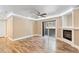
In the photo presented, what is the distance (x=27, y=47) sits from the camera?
2906mm

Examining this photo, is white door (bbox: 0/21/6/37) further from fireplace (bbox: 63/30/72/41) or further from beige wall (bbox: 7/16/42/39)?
fireplace (bbox: 63/30/72/41)

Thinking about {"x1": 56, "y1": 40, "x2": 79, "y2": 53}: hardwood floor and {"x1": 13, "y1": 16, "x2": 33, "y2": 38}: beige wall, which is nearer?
{"x1": 56, "y1": 40, "x2": 79, "y2": 53}: hardwood floor

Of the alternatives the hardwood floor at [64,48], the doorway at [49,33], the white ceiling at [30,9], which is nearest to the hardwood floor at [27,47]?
the hardwood floor at [64,48]

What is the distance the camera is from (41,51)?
287 cm

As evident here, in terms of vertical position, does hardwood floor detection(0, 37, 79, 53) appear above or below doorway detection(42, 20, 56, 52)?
below

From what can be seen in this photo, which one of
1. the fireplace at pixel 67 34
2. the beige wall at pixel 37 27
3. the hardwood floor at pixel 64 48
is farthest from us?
Answer: the beige wall at pixel 37 27

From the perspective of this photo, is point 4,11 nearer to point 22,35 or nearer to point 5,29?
point 5,29

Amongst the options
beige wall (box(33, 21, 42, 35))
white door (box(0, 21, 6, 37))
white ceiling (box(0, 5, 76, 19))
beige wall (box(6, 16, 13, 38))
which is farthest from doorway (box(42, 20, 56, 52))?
white door (box(0, 21, 6, 37))

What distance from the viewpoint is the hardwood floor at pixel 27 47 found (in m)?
2.83

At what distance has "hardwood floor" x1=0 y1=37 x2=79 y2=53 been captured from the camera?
283 centimetres

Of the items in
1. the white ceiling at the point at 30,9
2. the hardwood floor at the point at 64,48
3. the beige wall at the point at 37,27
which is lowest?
the hardwood floor at the point at 64,48

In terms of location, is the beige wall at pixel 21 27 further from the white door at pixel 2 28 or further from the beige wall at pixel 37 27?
the white door at pixel 2 28
